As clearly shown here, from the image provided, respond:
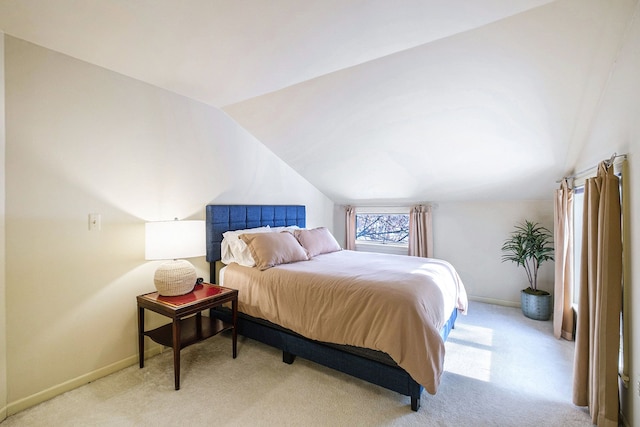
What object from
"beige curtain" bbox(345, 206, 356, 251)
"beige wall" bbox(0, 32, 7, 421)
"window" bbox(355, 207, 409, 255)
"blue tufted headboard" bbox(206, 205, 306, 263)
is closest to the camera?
"beige wall" bbox(0, 32, 7, 421)

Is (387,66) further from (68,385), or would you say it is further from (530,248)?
(68,385)

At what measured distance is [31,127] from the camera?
76.4 inches

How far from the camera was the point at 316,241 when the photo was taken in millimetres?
3580

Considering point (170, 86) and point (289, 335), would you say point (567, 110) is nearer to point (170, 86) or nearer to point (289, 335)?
point (289, 335)

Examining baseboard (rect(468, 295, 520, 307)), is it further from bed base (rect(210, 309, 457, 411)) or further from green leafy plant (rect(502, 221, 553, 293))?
bed base (rect(210, 309, 457, 411))

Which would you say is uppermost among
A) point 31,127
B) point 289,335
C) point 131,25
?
point 131,25

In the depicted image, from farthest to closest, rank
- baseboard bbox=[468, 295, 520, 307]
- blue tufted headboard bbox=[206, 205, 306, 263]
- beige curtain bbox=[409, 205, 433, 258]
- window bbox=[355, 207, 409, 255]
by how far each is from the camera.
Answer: window bbox=[355, 207, 409, 255] < beige curtain bbox=[409, 205, 433, 258] < baseboard bbox=[468, 295, 520, 307] < blue tufted headboard bbox=[206, 205, 306, 263]

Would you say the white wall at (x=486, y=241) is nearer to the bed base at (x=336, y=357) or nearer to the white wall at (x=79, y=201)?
the bed base at (x=336, y=357)

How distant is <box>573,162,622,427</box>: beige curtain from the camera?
65.1 inches

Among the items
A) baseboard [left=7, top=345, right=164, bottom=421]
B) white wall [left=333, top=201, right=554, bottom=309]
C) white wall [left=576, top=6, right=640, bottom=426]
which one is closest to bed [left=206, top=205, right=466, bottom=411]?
baseboard [left=7, top=345, right=164, bottom=421]

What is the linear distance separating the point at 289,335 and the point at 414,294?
44.1 inches

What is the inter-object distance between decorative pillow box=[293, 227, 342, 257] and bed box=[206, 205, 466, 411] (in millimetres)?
73

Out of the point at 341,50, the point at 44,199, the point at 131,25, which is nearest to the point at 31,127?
the point at 44,199

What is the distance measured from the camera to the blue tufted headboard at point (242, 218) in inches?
122
